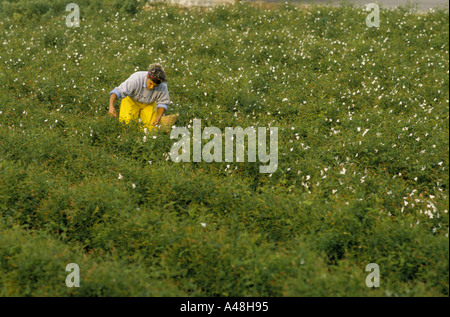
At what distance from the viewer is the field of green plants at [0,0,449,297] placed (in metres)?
4.95

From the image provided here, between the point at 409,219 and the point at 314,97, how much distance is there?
457 cm

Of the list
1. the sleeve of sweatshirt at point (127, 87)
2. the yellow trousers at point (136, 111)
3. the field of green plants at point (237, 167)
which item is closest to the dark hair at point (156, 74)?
the sleeve of sweatshirt at point (127, 87)

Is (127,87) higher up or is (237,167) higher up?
(127,87)

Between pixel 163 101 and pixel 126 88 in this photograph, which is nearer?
pixel 126 88

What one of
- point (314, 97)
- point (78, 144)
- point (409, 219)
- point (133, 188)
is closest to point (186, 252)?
point (133, 188)

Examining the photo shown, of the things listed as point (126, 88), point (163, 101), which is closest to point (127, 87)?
point (126, 88)

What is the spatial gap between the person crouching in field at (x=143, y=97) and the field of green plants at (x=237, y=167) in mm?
391

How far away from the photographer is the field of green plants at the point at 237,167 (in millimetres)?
4949

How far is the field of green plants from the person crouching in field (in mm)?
391

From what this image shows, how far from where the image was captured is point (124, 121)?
8.32m

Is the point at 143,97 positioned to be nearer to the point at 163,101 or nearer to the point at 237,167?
the point at 163,101

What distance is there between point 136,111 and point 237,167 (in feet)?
8.37

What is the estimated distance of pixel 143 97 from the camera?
8484mm
